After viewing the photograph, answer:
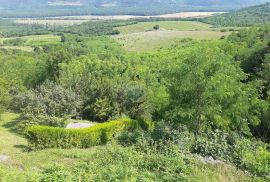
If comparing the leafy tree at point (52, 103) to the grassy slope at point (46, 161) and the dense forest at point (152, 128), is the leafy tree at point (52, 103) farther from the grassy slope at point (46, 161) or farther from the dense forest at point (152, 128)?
the grassy slope at point (46, 161)

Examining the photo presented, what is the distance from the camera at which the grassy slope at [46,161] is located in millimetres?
16250

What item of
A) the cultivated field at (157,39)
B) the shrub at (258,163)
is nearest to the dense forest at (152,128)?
the shrub at (258,163)

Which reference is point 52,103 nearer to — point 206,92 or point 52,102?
point 52,102

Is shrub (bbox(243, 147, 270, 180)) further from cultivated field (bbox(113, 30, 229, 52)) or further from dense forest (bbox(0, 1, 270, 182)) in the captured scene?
cultivated field (bbox(113, 30, 229, 52))

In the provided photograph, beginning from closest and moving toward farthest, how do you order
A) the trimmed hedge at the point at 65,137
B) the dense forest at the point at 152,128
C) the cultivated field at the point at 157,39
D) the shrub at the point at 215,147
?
1. the dense forest at the point at 152,128
2. the shrub at the point at 215,147
3. the trimmed hedge at the point at 65,137
4. the cultivated field at the point at 157,39

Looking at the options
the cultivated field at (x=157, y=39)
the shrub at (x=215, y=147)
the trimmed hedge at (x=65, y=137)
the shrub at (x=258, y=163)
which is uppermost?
the shrub at (x=258, y=163)

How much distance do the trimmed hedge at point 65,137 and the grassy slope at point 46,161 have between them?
4.26ft

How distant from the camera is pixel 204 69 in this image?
84.0 feet

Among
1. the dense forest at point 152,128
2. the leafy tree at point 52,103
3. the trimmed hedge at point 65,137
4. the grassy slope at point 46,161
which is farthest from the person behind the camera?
Result: the leafy tree at point 52,103

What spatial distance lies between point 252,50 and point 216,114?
2775cm

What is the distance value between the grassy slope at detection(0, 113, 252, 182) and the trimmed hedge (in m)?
1.30

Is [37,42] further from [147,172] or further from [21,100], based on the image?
[147,172]

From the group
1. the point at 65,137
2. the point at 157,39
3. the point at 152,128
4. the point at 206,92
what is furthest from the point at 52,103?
the point at 157,39

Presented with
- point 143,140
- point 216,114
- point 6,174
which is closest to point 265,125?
point 216,114
